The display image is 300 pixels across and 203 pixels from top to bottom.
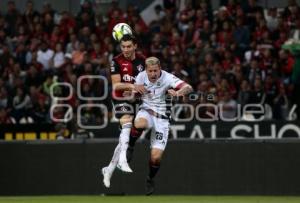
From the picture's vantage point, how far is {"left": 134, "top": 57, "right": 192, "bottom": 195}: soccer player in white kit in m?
17.3

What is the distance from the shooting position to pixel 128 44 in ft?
57.4

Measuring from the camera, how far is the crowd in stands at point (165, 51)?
23984 millimetres

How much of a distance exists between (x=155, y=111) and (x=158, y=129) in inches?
12.0

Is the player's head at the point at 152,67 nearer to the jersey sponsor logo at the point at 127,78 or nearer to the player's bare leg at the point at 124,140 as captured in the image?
the jersey sponsor logo at the point at 127,78

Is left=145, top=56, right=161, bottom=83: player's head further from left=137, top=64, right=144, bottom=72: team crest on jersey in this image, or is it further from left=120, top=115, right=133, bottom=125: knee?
left=120, top=115, right=133, bottom=125: knee

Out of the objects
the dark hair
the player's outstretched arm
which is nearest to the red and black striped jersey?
the dark hair

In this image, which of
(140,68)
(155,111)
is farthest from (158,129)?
(140,68)

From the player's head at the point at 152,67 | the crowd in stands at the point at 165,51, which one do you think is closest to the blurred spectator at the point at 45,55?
the crowd in stands at the point at 165,51

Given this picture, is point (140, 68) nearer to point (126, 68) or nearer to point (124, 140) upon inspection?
point (126, 68)

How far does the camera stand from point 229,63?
25172mm

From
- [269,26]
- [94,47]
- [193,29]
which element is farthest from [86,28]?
[269,26]

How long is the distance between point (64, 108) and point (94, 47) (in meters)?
3.14

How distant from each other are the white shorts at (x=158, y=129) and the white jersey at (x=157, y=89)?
128mm

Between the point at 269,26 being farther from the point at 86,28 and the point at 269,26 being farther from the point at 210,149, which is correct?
the point at 210,149
